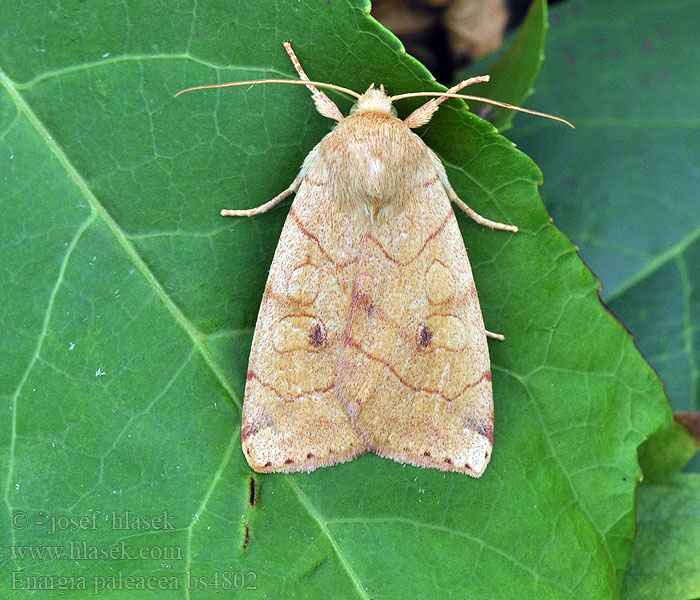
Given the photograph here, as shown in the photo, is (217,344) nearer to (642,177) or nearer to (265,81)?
(265,81)

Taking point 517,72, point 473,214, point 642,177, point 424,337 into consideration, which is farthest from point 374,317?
point 642,177

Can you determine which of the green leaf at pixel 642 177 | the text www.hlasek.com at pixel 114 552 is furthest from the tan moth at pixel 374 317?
the green leaf at pixel 642 177

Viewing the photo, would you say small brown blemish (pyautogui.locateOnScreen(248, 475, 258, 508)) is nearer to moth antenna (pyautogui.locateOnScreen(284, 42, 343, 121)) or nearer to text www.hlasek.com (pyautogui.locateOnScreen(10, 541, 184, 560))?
text www.hlasek.com (pyautogui.locateOnScreen(10, 541, 184, 560))

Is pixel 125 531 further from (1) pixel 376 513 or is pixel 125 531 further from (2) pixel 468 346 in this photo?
(2) pixel 468 346

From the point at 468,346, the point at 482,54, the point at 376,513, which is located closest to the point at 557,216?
the point at 482,54

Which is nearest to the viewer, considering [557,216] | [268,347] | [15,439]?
[15,439]

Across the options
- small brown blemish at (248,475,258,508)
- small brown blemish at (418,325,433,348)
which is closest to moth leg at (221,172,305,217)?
small brown blemish at (418,325,433,348)
